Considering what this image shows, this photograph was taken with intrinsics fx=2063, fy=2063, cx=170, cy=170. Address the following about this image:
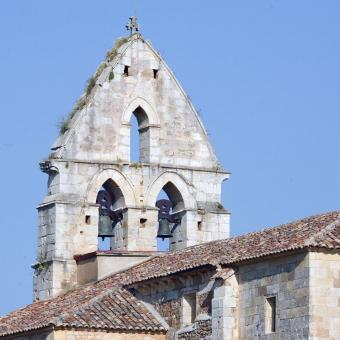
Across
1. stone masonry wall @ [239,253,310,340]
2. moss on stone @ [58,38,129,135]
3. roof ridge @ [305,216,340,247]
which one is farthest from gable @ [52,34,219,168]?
roof ridge @ [305,216,340,247]

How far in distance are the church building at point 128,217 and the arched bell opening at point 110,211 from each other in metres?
0.02

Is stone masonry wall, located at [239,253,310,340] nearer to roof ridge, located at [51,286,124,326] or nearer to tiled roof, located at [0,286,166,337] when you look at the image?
tiled roof, located at [0,286,166,337]

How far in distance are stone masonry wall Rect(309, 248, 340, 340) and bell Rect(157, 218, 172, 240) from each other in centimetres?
1086

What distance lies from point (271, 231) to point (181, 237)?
714 centimetres

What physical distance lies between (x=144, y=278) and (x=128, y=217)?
13.0 ft

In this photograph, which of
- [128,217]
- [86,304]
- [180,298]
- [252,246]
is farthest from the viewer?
[128,217]

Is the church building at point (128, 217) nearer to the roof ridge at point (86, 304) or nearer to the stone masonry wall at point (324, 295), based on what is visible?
the roof ridge at point (86, 304)

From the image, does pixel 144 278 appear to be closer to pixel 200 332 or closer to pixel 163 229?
pixel 200 332

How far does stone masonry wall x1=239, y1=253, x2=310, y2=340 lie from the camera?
40594 millimetres

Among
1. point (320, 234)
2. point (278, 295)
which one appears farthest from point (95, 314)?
point (320, 234)

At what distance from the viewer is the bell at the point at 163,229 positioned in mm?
50975

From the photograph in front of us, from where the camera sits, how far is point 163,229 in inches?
2009

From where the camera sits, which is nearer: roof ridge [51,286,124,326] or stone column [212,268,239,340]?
stone column [212,268,239,340]

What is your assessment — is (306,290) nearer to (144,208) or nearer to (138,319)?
(138,319)
